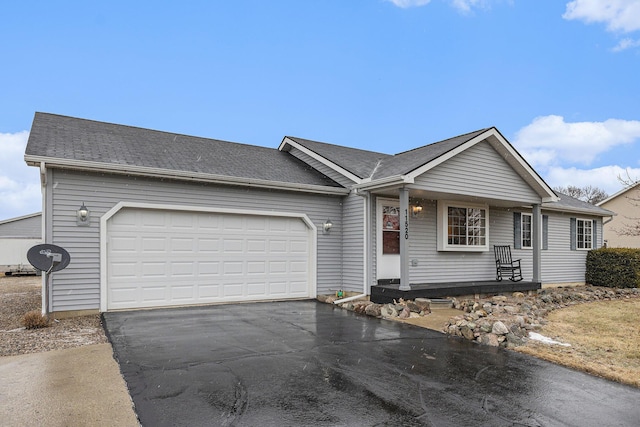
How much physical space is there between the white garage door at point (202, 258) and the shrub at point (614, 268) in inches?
433

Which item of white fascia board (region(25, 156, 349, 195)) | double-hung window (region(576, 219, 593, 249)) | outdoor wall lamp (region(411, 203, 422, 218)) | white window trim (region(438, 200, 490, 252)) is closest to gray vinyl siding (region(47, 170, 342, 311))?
white fascia board (region(25, 156, 349, 195))

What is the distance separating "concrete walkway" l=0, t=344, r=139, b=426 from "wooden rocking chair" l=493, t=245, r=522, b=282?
10.2 m

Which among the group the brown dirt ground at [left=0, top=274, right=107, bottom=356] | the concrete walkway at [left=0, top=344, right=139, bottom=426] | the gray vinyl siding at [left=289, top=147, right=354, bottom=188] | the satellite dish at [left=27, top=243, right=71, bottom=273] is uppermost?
the gray vinyl siding at [left=289, top=147, right=354, bottom=188]

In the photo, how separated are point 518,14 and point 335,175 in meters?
8.09

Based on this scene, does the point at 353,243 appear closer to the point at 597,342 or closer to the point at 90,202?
the point at 597,342

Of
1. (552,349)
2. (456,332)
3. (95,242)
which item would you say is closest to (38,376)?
(95,242)

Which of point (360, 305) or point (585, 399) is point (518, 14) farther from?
point (585, 399)

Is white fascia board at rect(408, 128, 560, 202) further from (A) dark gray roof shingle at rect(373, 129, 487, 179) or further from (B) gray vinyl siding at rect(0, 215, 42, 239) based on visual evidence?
(B) gray vinyl siding at rect(0, 215, 42, 239)

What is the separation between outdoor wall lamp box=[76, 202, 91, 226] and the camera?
23.7ft

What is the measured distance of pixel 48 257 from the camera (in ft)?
21.5

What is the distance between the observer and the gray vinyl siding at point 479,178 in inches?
359

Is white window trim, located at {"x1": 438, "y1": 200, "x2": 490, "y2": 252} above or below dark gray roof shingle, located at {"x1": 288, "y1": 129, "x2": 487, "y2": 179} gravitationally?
below

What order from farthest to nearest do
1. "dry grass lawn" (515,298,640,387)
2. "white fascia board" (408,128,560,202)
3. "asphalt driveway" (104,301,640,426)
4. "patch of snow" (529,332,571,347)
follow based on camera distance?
"white fascia board" (408,128,560,202), "patch of snow" (529,332,571,347), "dry grass lawn" (515,298,640,387), "asphalt driveway" (104,301,640,426)

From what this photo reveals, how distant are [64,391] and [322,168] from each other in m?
8.41
